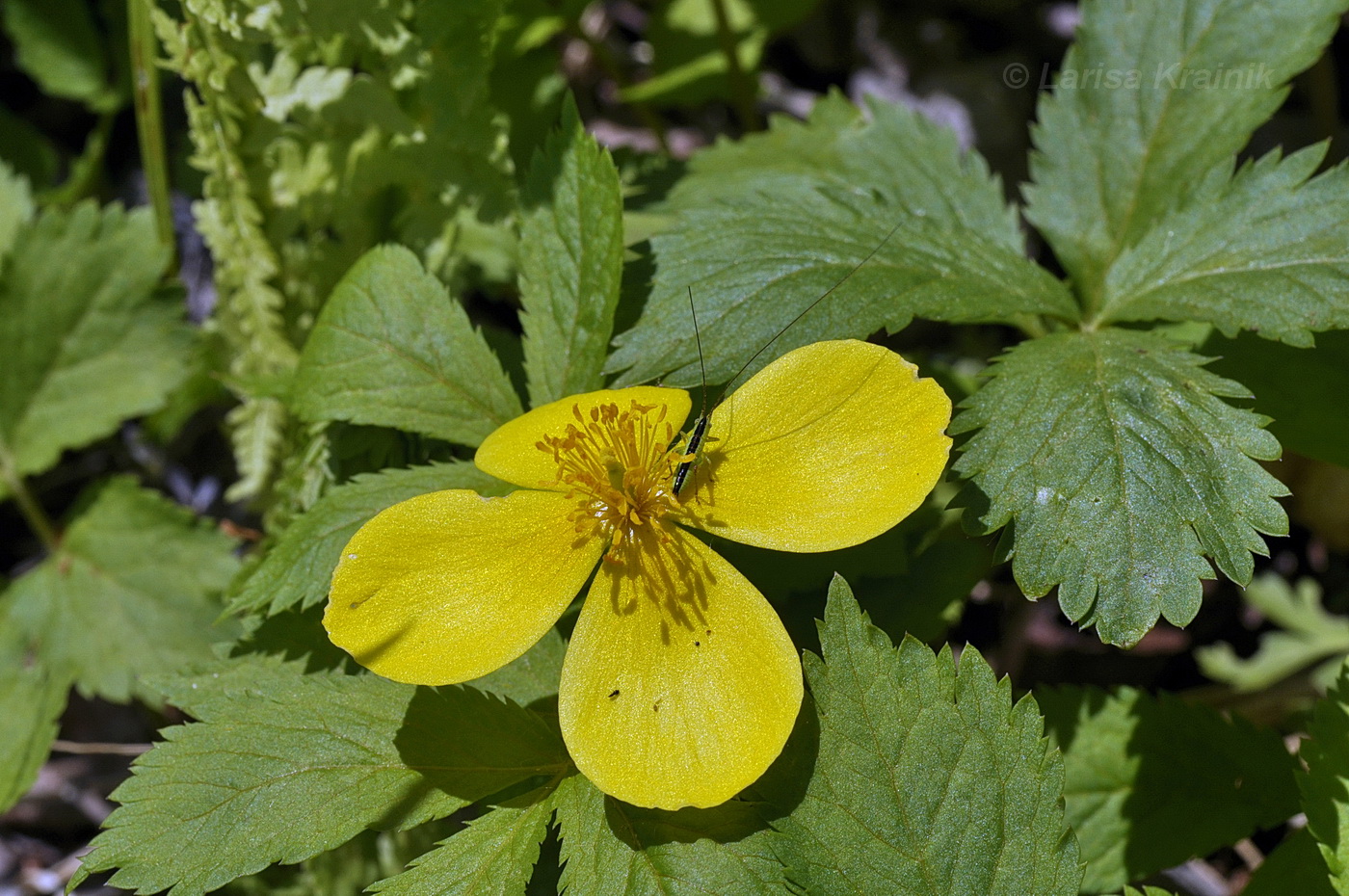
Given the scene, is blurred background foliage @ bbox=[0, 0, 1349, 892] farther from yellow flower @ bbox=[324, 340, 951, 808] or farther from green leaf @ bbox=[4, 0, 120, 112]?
yellow flower @ bbox=[324, 340, 951, 808]

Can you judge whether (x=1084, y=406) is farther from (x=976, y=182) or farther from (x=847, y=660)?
(x=976, y=182)

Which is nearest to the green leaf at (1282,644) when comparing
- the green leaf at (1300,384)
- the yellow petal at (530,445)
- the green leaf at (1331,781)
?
the green leaf at (1300,384)

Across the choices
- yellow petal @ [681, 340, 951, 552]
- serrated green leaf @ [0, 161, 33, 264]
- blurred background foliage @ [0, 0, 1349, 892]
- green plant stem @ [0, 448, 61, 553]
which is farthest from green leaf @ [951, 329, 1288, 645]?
serrated green leaf @ [0, 161, 33, 264]

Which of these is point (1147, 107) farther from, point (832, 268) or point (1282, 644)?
point (1282, 644)

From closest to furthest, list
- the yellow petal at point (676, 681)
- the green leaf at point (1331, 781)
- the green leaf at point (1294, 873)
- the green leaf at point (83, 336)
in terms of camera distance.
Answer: the yellow petal at point (676, 681)
the green leaf at point (1331, 781)
the green leaf at point (1294, 873)
the green leaf at point (83, 336)

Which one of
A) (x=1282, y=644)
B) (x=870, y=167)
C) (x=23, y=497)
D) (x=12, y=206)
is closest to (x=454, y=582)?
(x=870, y=167)

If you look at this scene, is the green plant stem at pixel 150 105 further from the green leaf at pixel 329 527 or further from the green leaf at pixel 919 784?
the green leaf at pixel 919 784
